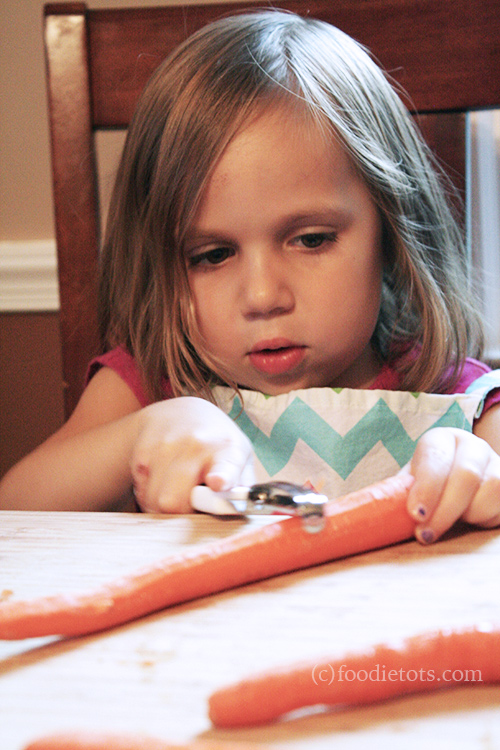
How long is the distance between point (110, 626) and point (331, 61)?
79 cm

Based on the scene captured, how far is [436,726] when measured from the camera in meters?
0.25

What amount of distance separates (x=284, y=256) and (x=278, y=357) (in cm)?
14

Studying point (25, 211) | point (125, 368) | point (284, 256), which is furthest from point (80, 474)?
point (25, 211)

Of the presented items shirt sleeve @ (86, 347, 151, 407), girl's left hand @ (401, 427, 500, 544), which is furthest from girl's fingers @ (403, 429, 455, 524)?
shirt sleeve @ (86, 347, 151, 407)

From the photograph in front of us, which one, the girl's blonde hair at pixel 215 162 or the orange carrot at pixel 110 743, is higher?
the girl's blonde hair at pixel 215 162

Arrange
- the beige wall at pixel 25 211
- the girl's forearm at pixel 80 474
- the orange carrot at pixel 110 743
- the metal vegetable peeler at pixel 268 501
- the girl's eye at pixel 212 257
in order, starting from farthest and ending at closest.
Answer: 1. the beige wall at pixel 25 211
2. the girl's eye at pixel 212 257
3. the girl's forearm at pixel 80 474
4. the metal vegetable peeler at pixel 268 501
5. the orange carrot at pixel 110 743

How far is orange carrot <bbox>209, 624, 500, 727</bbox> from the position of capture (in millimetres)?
257

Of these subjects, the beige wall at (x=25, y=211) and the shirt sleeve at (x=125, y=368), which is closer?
the shirt sleeve at (x=125, y=368)

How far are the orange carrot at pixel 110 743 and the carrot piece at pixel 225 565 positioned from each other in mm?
90

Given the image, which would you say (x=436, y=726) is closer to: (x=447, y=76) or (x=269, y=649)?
(x=269, y=649)

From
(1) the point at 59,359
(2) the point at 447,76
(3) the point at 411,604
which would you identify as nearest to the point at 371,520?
(3) the point at 411,604

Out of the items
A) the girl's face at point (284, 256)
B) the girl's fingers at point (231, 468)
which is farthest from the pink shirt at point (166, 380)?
the girl's fingers at point (231, 468)

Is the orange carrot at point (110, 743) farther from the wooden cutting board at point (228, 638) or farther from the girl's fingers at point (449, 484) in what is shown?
the girl's fingers at point (449, 484)

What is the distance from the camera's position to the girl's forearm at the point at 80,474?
74 cm
